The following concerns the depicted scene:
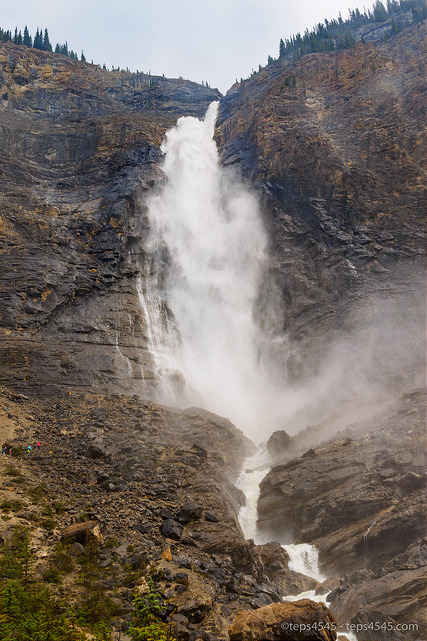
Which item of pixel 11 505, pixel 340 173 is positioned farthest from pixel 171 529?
pixel 340 173

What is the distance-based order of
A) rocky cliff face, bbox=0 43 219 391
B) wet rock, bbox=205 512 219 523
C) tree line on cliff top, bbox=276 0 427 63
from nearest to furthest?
wet rock, bbox=205 512 219 523, rocky cliff face, bbox=0 43 219 391, tree line on cliff top, bbox=276 0 427 63

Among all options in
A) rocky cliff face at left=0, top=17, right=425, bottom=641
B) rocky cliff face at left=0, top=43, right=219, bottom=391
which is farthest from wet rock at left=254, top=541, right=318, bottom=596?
rocky cliff face at left=0, top=43, right=219, bottom=391

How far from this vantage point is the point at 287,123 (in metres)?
52.5

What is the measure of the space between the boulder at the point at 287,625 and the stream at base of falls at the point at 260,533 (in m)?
5.69

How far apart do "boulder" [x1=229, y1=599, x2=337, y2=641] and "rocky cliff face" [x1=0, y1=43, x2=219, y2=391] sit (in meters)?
21.7

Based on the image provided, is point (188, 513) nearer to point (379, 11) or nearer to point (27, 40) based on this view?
point (27, 40)

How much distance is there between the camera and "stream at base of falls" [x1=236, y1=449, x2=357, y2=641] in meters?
16.0

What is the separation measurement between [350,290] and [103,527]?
3120cm

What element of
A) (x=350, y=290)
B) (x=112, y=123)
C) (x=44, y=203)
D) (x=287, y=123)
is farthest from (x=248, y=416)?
(x=112, y=123)

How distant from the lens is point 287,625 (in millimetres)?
8172

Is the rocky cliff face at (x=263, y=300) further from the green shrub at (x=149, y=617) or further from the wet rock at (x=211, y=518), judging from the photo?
the green shrub at (x=149, y=617)

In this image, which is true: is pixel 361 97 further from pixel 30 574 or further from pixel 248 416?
pixel 30 574

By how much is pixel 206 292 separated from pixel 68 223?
15.6 m

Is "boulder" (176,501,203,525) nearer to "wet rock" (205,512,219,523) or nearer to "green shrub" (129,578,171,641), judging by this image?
"wet rock" (205,512,219,523)
